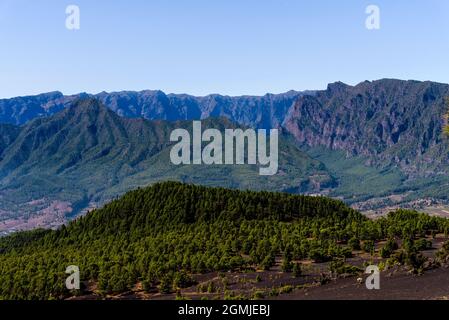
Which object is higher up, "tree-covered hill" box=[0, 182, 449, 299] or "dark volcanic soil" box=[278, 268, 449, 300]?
"dark volcanic soil" box=[278, 268, 449, 300]

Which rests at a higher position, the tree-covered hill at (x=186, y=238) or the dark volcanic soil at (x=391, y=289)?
the dark volcanic soil at (x=391, y=289)

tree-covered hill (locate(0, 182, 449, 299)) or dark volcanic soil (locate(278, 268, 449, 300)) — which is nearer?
dark volcanic soil (locate(278, 268, 449, 300))

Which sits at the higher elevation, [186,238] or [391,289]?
[391,289]

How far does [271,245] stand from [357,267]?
100ft

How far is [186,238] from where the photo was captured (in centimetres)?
12825

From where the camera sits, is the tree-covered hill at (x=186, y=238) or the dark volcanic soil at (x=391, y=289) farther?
the tree-covered hill at (x=186, y=238)

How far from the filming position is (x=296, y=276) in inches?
3344

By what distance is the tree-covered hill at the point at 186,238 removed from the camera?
97.4 metres

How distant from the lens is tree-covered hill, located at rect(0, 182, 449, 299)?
97375 millimetres

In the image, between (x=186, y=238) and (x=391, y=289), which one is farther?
(x=186, y=238)
